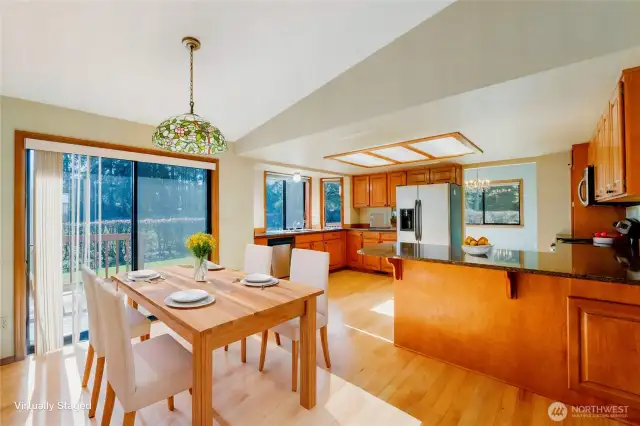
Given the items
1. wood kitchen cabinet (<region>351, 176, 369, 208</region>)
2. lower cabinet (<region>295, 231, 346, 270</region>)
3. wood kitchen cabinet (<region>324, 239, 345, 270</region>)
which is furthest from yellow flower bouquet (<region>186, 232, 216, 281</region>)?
wood kitchen cabinet (<region>351, 176, 369, 208</region>)

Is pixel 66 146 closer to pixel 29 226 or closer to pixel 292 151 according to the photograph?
pixel 29 226

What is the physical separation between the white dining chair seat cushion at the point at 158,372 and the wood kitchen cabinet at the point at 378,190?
4.64m

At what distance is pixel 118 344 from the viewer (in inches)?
50.8

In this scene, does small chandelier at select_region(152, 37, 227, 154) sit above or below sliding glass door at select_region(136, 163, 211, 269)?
above

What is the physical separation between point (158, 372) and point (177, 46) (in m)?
2.11

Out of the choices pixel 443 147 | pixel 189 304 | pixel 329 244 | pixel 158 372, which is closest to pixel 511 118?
pixel 443 147

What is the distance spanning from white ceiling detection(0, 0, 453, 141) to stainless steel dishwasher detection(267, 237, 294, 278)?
104 inches

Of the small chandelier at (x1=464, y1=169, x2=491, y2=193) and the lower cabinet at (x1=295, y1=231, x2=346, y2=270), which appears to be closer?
the small chandelier at (x1=464, y1=169, x2=491, y2=193)

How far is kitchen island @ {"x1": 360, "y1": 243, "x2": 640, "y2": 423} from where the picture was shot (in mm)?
1632

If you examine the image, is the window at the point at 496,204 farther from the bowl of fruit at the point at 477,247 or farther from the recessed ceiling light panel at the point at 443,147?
the bowl of fruit at the point at 477,247

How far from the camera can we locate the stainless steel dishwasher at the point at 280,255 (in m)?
4.76

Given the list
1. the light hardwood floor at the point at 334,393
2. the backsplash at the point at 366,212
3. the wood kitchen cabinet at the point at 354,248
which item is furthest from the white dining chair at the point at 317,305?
the backsplash at the point at 366,212

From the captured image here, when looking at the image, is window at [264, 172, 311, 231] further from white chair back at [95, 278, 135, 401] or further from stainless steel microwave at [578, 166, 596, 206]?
stainless steel microwave at [578, 166, 596, 206]

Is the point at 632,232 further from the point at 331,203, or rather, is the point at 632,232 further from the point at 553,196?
the point at 331,203
